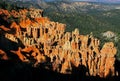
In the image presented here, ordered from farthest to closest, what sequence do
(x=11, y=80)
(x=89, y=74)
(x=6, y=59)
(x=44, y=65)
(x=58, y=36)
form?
(x=58, y=36) < (x=89, y=74) < (x=44, y=65) < (x=6, y=59) < (x=11, y=80)

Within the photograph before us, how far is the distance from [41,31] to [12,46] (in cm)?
2500

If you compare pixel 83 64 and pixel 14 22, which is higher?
pixel 14 22

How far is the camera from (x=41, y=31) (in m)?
167

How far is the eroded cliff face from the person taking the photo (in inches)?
5659

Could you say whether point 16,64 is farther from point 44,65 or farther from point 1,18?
point 1,18

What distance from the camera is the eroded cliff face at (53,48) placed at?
143750mm

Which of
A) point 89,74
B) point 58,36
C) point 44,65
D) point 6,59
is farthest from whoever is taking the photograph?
point 58,36

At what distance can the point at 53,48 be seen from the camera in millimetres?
154750

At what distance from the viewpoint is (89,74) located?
15725 cm

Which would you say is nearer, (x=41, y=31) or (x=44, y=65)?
(x=44, y=65)

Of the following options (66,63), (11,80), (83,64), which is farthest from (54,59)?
(11,80)

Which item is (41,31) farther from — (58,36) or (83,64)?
(83,64)

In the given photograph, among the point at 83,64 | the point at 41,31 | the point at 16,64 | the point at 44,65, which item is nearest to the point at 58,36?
the point at 41,31

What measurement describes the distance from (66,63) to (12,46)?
20125mm
